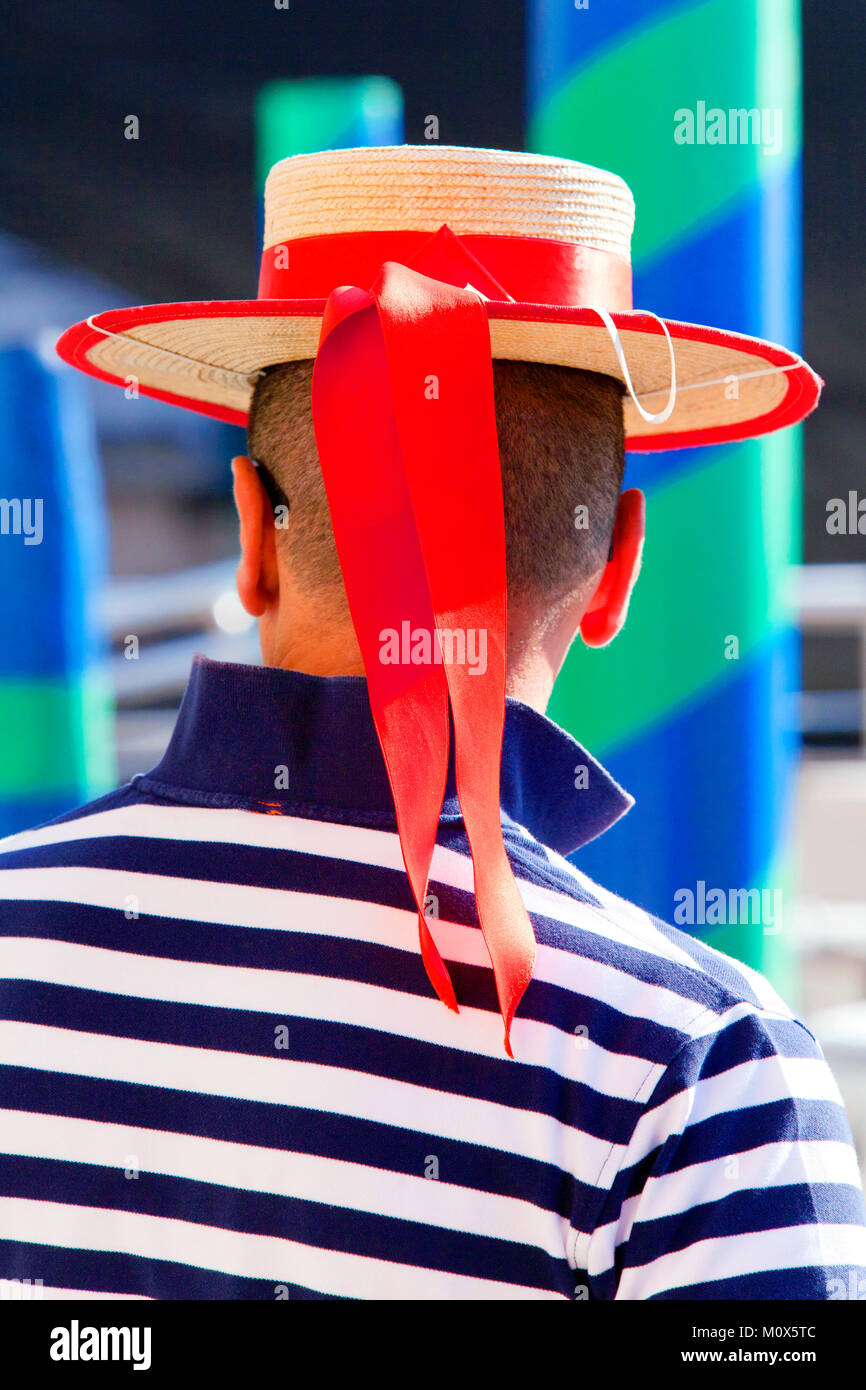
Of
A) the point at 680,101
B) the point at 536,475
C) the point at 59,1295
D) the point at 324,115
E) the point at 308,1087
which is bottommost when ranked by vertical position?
the point at 59,1295

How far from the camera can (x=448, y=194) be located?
988 mm

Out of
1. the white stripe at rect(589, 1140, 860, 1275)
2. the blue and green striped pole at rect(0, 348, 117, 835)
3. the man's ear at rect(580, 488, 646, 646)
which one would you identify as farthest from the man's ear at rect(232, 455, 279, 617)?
the blue and green striped pole at rect(0, 348, 117, 835)

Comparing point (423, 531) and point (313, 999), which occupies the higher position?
point (423, 531)

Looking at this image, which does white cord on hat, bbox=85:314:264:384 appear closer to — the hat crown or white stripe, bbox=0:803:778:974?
the hat crown

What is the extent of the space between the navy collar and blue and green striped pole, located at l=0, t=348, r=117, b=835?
1.45 m

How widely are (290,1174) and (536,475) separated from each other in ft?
1.42

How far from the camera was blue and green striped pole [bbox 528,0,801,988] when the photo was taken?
148 cm

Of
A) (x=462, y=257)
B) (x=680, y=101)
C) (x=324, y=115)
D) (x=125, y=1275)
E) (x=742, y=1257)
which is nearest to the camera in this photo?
(x=742, y=1257)

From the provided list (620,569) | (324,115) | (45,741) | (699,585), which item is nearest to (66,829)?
(620,569)

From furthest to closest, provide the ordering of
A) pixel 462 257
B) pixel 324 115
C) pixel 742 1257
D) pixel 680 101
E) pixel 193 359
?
pixel 324 115, pixel 680 101, pixel 193 359, pixel 462 257, pixel 742 1257

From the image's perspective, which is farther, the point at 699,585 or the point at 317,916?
the point at 699,585

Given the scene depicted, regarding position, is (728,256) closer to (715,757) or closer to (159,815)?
(715,757)

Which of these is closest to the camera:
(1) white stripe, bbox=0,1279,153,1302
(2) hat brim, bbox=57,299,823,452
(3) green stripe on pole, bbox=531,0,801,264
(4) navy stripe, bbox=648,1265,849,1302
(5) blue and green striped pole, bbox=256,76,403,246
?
(4) navy stripe, bbox=648,1265,849,1302

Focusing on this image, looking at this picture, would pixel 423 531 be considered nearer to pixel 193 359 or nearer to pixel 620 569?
pixel 620 569
